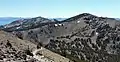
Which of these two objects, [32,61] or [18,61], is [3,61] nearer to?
[18,61]

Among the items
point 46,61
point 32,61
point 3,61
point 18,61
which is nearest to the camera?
point 3,61

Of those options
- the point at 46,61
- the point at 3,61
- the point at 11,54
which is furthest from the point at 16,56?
the point at 46,61

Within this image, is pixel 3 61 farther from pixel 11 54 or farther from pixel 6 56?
pixel 11 54

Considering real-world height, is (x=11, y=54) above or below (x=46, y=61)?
above

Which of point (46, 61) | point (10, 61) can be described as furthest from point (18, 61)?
point (46, 61)

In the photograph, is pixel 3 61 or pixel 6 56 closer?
pixel 3 61

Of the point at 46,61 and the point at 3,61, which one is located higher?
the point at 3,61

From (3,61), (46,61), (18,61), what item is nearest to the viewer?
(3,61)

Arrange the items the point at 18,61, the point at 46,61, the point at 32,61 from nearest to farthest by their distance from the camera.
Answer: the point at 18,61 < the point at 32,61 < the point at 46,61

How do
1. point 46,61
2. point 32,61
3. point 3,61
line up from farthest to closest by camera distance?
point 46,61
point 32,61
point 3,61
